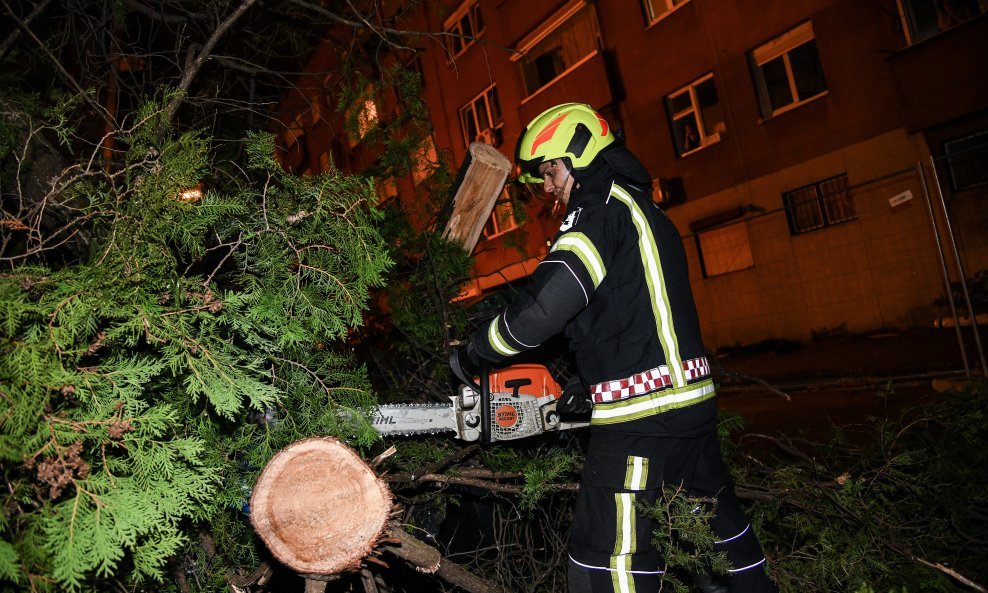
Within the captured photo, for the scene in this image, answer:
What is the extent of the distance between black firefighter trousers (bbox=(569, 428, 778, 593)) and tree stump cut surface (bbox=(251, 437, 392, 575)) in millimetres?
793

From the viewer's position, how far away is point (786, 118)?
11.5 metres

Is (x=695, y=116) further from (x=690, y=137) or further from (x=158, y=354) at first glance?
(x=158, y=354)

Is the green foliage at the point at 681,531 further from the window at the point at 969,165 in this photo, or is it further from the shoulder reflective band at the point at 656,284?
Result: the window at the point at 969,165

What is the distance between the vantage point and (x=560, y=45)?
1477 centimetres

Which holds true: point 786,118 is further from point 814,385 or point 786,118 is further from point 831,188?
point 814,385

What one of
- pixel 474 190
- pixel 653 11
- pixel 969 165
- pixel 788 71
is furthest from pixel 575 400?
pixel 653 11

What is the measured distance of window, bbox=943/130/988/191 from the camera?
8914 mm

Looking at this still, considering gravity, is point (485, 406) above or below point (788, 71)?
below

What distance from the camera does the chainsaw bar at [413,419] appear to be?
243 centimetres

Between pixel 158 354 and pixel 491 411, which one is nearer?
pixel 158 354

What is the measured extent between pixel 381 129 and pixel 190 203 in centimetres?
213

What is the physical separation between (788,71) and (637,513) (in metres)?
12.0

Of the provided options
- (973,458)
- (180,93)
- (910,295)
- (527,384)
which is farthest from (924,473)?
(910,295)

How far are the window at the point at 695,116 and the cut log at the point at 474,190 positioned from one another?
10.4m
